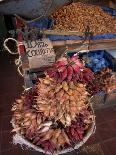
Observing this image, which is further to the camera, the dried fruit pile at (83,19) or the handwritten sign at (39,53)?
the dried fruit pile at (83,19)

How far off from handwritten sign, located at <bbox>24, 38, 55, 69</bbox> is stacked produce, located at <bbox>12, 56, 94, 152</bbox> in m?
0.68

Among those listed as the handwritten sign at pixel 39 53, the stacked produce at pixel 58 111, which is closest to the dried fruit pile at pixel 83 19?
the handwritten sign at pixel 39 53

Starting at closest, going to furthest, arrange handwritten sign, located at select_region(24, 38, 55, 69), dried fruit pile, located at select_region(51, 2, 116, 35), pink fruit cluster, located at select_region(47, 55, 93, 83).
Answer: pink fruit cluster, located at select_region(47, 55, 93, 83)
handwritten sign, located at select_region(24, 38, 55, 69)
dried fruit pile, located at select_region(51, 2, 116, 35)

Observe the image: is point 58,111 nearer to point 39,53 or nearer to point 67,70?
point 67,70

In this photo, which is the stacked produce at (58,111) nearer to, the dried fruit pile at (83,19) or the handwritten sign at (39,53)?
the handwritten sign at (39,53)

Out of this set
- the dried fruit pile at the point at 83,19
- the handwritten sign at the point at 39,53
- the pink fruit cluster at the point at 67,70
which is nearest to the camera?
the pink fruit cluster at the point at 67,70

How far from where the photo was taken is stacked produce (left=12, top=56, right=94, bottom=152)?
5.12 ft

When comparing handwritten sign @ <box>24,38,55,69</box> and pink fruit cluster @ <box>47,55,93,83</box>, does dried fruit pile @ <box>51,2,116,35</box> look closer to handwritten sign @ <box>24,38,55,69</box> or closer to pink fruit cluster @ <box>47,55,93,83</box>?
handwritten sign @ <box>24,38,55,69</box>

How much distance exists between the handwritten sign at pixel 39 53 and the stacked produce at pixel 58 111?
682 mm

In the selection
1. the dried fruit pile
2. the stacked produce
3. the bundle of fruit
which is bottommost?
the stacked produce

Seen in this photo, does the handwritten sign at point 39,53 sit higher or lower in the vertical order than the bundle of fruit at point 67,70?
lower

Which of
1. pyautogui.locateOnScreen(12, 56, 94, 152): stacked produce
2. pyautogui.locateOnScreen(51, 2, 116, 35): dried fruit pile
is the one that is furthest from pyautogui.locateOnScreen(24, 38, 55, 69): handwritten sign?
pyautogui.locateOnScreen(12, 56, 94, 152): stacked produce

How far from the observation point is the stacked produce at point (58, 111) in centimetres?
156

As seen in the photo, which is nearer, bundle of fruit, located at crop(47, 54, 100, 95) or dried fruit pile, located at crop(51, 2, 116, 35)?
bundle of fruit, located at crop(47, 54, 100, 95)
